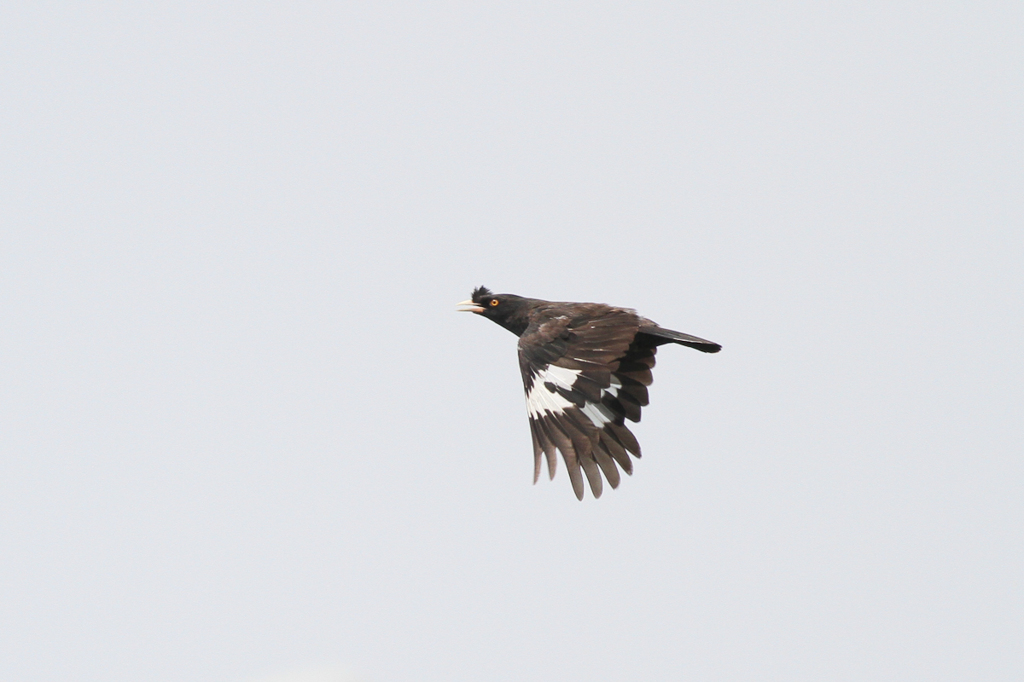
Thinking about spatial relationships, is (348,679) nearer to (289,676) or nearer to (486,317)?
(289,676)

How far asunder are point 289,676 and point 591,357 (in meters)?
49.9

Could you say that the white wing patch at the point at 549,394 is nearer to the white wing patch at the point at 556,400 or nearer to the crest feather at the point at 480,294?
the white wing patch at the point at 556,400

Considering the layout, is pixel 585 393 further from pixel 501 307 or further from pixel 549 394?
pixel 501 307

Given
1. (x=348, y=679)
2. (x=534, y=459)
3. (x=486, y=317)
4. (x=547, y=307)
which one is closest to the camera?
(x=534, y=459)

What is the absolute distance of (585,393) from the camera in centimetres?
984

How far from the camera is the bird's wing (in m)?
9.72

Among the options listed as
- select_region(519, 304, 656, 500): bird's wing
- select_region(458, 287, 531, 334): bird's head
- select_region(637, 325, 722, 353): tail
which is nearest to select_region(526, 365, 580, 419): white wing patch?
select_region(519, 304, 656, 500): bird's wing

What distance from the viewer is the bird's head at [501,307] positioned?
12305 millimetres

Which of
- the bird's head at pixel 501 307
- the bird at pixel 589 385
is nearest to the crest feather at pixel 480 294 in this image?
the bird's head at pixel 501 307

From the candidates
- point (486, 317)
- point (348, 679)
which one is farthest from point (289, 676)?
point (486, 317)

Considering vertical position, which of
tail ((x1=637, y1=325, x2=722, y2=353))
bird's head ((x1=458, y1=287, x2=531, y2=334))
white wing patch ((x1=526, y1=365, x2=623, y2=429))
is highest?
bird's head ((x1=458, y1=287, x2=531, y2=334))

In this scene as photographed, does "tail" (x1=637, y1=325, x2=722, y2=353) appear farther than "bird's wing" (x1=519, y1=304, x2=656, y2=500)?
Yes

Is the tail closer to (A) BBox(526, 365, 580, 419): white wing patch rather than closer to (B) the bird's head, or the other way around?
(A) BBox(526, 365, 580, 419): white wing patch

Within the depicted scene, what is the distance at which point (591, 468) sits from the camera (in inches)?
382
